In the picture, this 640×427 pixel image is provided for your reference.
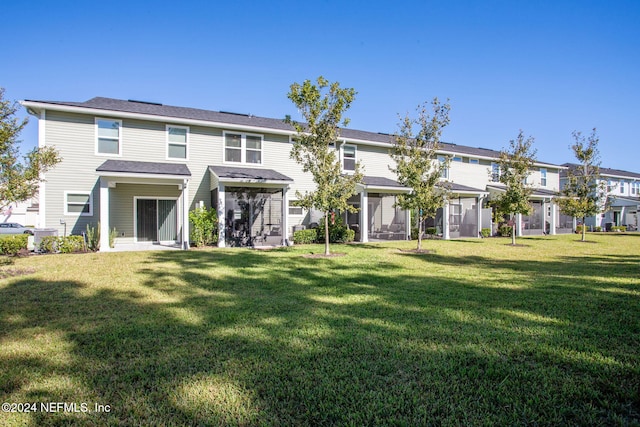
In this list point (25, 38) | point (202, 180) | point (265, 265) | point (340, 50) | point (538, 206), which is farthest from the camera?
point (538, 206)

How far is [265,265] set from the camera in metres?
9.73

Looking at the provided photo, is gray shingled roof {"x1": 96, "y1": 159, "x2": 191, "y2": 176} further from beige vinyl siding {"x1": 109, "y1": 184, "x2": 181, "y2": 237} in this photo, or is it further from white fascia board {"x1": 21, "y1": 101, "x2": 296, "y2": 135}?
white fascia board {"x1": 21, "y1": 101, "x2": 296, "y2": 135}

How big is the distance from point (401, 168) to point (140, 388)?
12.2m

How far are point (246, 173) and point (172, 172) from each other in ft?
11.2

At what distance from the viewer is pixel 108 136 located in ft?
49.5

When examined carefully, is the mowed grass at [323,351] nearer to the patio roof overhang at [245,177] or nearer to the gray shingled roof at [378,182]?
the patio roof overhang at [245,177]

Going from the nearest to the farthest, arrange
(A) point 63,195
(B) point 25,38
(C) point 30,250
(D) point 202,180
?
(B) point 25,38, (C) point 30,250, (A) point 63,195, (D) point 202,180

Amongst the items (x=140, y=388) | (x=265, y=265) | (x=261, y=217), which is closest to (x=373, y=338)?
(x=140, y=388)

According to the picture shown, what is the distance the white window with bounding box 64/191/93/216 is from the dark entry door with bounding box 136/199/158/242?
1915 millimetres

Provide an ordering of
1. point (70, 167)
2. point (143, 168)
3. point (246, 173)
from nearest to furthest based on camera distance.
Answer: point (143, 168) → point (70, 167) → point (246, 173)

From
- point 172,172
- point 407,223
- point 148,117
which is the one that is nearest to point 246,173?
point 172,172

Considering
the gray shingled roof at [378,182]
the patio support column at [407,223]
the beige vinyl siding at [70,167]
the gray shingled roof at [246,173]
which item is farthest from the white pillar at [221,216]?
the patio support column at [407,223]

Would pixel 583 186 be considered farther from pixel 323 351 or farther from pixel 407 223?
pixel 323 351

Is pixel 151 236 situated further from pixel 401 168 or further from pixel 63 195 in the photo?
pixel 401 168
